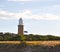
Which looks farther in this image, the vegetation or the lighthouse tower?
the lighthouse tower

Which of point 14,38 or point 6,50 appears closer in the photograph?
point 6,50

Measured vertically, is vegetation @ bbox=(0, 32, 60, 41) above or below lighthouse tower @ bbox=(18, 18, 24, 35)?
below

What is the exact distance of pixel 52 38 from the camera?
15828mm

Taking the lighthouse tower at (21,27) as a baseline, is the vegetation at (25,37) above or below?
below

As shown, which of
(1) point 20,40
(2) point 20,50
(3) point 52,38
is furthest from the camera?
(3) point 52,38

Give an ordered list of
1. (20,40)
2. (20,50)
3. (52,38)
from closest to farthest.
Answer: (20,50) → (20,40) → (52,38)

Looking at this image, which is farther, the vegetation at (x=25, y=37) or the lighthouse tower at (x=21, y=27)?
the lighthouse tower at (x=21, y=27)

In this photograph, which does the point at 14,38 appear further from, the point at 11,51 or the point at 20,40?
the point at 11,51

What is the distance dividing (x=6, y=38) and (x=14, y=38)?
0.51 meters

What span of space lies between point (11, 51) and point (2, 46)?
0.58 metres

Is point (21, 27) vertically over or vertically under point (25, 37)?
over

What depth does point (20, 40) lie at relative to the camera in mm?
14836

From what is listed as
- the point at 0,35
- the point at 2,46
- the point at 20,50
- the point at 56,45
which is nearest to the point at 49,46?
the point at 56,45

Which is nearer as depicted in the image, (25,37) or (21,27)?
(25,37)
